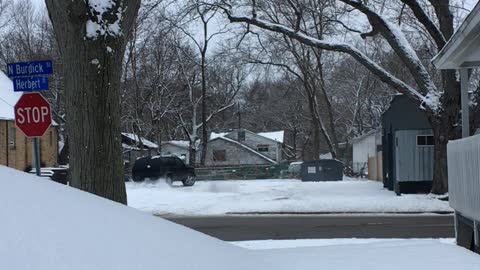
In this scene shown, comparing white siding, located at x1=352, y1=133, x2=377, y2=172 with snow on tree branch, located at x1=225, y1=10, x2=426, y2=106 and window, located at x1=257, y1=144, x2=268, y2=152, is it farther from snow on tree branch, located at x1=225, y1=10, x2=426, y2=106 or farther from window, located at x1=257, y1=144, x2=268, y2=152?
snow on tree branch, located at x1=225, y1=10, x2=426, y2=106

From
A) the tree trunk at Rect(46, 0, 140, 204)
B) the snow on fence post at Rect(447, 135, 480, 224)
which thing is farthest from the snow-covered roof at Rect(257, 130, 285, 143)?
the tree trunk at Rect(46, 0, 140, 204)

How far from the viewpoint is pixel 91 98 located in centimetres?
638

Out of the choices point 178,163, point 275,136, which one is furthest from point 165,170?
point 275,136

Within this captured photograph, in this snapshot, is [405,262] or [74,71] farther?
[74,71]

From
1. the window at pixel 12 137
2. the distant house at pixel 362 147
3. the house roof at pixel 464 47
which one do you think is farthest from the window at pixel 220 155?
the house roof at pixel 464 47

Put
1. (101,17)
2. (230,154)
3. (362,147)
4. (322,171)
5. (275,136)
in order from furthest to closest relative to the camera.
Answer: (275,136)
(230,154)
(362,147)
(322,171)
(101,17)

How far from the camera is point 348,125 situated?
69750mm

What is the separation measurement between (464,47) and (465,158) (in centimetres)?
222

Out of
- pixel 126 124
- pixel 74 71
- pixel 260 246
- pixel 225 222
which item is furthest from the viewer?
pixel 126 124

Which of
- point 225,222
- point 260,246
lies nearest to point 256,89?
point 225,222

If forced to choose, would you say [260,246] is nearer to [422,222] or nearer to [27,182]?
[422,222]

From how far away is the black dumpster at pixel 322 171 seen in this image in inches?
1356

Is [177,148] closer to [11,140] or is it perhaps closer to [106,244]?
[11,140]

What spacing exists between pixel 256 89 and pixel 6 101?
43.5 meters
